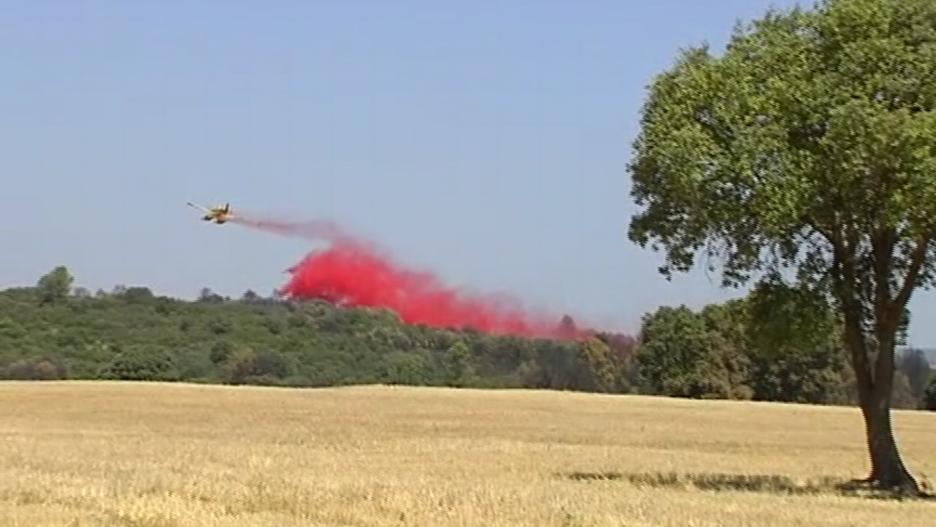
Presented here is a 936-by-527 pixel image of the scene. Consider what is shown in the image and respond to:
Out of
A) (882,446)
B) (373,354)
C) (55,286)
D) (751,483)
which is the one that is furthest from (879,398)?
(55,286)

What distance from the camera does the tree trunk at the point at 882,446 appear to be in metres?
34.5

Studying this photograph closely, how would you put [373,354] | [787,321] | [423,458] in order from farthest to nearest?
[373,354], [423,458], [787,321]

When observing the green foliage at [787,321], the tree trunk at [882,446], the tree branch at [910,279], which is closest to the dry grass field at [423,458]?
the tree trunk at [882,446]

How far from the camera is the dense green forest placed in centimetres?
11738

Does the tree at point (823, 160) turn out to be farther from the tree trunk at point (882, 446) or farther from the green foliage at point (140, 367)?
the green foliage at point (140, 367)

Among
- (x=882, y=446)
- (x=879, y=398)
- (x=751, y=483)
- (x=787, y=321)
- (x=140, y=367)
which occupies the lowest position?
(x=751, y=483)

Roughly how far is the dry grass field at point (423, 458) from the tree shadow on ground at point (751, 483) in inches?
5.4

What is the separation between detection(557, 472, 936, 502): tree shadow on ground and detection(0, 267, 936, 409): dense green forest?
222 ft

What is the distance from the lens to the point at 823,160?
31422 millimetres

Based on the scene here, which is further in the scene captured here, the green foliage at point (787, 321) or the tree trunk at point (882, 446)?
the green foliage at point (787, 321)

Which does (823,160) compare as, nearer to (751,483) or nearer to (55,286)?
(751,483)

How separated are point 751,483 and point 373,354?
90.3 meters

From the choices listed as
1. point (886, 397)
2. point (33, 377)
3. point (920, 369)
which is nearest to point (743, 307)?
point (886, 397)

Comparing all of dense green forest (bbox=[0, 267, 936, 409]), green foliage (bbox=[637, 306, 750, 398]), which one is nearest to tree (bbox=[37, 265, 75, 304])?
dense green forest (bbox=[0, 267, 936, 409])
